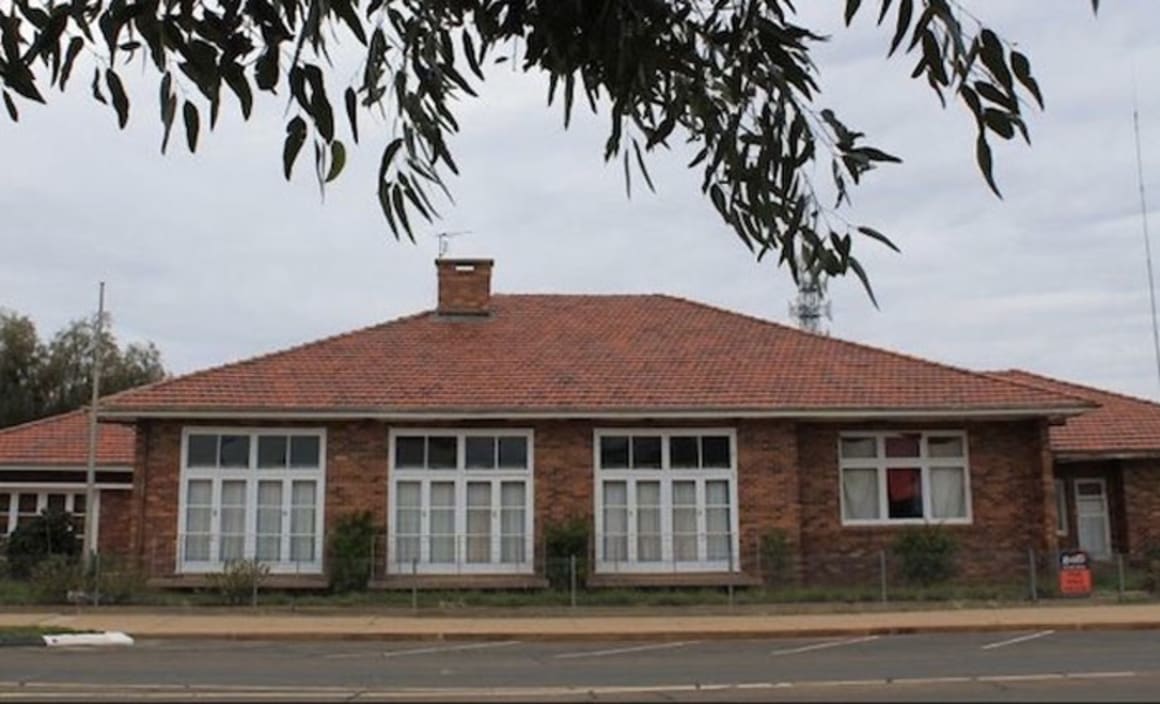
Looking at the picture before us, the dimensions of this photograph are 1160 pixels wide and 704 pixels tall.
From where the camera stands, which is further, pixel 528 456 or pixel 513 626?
pixel 528 456

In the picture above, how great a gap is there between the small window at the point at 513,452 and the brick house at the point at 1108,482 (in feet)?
36.2

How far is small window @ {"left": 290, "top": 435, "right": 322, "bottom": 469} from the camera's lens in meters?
24.0

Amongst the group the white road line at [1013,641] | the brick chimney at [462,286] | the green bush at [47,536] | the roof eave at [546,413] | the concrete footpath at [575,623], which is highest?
the brick chimney at [462,286]

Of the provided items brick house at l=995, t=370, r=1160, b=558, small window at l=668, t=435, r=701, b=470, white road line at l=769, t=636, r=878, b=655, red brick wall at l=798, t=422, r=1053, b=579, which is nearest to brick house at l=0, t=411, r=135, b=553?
small window at l=668, t=435, r=701, b=470

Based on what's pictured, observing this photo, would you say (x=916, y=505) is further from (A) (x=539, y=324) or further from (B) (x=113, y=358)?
(B) (x=113, y=358)

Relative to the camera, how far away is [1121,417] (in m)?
28.8

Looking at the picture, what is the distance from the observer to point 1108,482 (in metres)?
27.5

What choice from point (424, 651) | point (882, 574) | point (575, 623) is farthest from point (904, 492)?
point (424, 651)

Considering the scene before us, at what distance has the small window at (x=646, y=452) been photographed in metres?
24.3

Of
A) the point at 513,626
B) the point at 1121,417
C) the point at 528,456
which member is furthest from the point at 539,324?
the point at 1121,417

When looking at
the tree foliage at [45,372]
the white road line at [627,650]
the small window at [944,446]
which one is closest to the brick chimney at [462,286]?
the small window at [944,446]

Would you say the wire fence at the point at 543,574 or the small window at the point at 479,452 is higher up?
the small window at the point at 479,452

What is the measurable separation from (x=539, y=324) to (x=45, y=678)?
1708 centimetres

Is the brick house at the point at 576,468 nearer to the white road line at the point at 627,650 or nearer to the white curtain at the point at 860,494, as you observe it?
the white curtain at the point at 860,494
